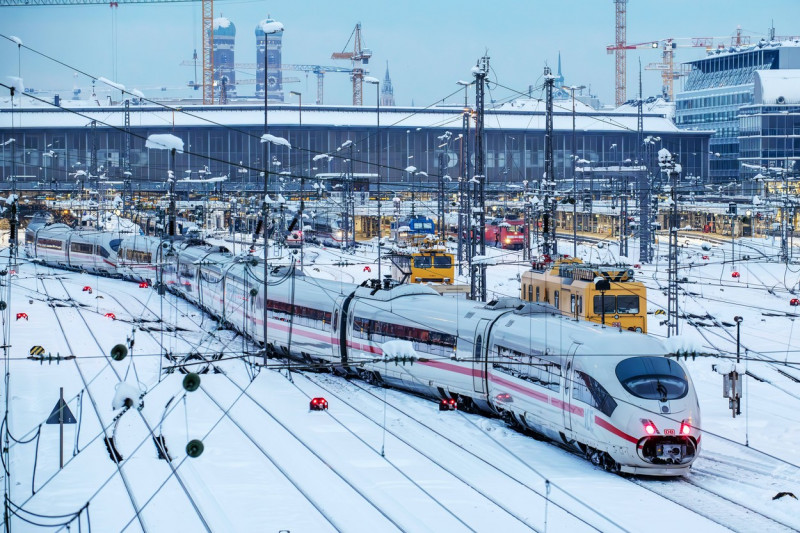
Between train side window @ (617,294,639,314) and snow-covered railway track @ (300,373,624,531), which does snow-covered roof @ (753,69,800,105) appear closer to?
train side window @ (617,294,639,314)

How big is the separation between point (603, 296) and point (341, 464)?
14.5 meters

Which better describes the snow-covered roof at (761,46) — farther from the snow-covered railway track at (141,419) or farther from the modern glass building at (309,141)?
the snow-covered railway track at (141,419)

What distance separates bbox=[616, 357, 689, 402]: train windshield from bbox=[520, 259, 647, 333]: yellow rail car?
1155cm

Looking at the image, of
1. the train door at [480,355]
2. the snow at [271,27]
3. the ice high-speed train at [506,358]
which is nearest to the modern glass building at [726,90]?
the ice high-speed train at [506,358]

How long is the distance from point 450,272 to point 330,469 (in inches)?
1257

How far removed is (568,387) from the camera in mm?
24406

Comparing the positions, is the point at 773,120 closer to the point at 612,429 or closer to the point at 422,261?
the point at 422,261

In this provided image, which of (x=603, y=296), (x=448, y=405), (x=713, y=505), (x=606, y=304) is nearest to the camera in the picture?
(x=713, y=505)

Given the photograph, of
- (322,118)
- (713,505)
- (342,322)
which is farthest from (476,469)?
(322,118)

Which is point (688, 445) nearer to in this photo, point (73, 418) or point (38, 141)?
point (73, 418)

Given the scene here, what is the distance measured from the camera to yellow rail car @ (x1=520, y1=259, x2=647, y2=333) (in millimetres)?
36656

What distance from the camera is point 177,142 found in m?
31.7

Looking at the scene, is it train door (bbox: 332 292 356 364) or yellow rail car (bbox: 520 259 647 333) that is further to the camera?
yellow rail car (bbox: 520 259 647 333)

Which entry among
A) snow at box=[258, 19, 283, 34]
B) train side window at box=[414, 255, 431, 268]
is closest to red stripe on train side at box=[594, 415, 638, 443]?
snow at box=[258, 19, 283, 34]
